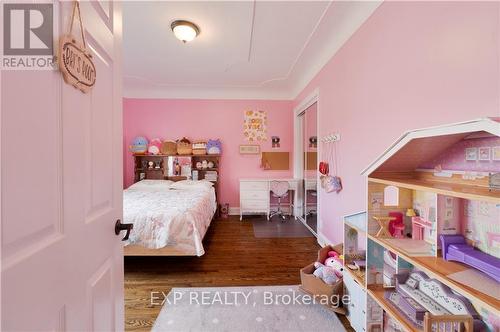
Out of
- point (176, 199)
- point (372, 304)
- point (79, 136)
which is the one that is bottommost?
point (372, 304)

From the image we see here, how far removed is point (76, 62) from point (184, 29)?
80.8 inches

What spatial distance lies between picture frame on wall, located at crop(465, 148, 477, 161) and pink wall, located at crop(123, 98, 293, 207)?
373 cm

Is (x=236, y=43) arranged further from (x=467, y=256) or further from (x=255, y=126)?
(x=467, y=256)

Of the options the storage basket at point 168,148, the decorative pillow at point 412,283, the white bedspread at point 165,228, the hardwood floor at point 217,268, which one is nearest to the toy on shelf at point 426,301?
the decorative pillow at point 412,283

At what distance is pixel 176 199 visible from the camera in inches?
120

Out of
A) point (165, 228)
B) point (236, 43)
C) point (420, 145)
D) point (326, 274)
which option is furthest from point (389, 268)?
point (236, 43)

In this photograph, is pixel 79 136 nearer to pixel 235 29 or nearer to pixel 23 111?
pixel 23 111

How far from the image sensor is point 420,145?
43.4 inches

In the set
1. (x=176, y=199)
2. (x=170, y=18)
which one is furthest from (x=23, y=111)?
(x=176, y=199)

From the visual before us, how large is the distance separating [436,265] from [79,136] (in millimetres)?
1438

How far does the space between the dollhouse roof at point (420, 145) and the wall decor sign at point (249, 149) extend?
3.45 meters

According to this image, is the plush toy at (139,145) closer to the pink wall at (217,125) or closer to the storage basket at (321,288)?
the pink wall at (217,125)

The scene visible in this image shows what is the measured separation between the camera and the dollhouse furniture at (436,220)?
85 centimetres

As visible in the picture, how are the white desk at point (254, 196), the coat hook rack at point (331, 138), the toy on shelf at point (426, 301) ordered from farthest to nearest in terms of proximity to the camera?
the white desk at point (254, 196) → the coat hook rack at point (331, 138) → the toy on shelf at point (426, 301)
